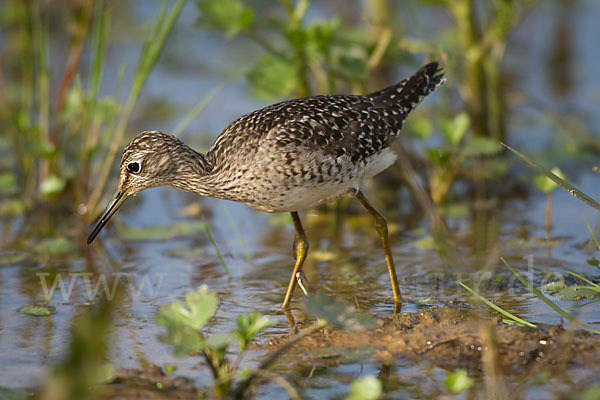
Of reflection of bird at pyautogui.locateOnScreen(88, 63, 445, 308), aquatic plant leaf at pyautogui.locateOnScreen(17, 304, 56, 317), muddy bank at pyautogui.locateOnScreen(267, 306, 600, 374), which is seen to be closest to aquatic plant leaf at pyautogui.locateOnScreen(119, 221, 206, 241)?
reflection of bird at pyautogui.locateOnScreen(88, 63, 445, 308)

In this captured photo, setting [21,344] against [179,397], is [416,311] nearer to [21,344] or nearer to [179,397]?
[179,397]

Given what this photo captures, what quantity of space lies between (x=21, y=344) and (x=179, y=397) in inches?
62.6

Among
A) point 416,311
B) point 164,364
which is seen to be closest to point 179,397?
point 164,364

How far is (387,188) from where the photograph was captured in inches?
356

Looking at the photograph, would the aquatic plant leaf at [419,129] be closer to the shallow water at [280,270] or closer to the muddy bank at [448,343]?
the shallow water at [280,270]

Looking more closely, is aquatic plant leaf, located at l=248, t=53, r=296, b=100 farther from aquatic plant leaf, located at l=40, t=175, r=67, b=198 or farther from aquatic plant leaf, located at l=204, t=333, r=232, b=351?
aquatic plant leaf, located at l=204, t=333, r=232, b=351

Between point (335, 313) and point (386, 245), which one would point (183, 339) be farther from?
point (386, 245)

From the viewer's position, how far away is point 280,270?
734 centimetres

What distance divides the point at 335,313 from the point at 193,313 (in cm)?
79

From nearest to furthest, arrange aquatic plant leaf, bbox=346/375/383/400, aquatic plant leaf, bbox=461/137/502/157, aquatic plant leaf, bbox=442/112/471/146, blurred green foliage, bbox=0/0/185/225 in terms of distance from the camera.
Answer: aquatic plant leaf, bbox=346/375/383/400, aquatic plant leaf, bbox=461/137/502/157, blurred green foliage, bbox=0/0/185/225, aquatic plant leaf, bbox=442/112/471/146

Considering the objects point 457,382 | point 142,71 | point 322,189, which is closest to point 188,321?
point 457,382

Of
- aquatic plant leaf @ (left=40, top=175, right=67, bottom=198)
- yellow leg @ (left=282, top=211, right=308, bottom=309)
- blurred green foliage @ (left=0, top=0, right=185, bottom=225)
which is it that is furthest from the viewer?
aquatic plant leaf @ (left=40, top=175, right=67, bottom=198)

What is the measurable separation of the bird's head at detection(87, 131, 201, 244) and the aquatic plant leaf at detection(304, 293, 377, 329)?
226cm

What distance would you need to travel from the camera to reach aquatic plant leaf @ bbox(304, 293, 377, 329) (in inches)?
182
